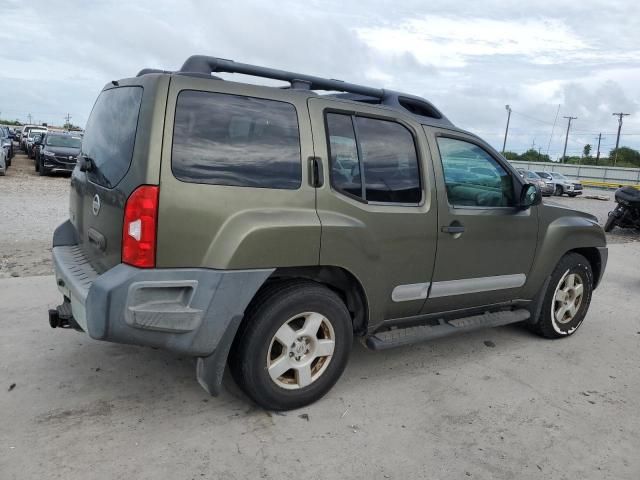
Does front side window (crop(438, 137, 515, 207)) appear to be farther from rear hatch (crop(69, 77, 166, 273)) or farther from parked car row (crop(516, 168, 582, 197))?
parked car row (crop(516, 168, 582, 197))

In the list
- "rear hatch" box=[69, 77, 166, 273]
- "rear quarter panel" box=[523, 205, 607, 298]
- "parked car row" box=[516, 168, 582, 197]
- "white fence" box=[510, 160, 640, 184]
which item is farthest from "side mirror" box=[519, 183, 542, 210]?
"white fence" box=[510, 160, 640, 184]

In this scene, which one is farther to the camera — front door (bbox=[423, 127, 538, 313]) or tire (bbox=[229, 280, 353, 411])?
front door (bbox=[423, 127, 538, 313])

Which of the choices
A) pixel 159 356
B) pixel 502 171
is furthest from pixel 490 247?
pixel 159 356

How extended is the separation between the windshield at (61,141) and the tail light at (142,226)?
18706 mm

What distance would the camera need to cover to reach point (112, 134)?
3201 mm

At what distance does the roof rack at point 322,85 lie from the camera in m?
3.14

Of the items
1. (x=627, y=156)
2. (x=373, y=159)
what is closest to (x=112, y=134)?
(x=373, y=159)

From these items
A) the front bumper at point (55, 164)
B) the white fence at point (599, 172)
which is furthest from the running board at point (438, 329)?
the white fence at point (599, 172)

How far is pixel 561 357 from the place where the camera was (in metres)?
4.54

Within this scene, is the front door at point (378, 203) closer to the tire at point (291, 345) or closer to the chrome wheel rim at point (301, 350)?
the tire at point (291, 345)

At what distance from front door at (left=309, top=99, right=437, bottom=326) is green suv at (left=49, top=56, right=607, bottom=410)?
0.04 ft

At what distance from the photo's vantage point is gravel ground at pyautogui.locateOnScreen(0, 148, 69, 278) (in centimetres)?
646

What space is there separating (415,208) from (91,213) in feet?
6.71

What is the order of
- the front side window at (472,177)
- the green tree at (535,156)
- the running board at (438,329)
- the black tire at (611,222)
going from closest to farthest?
the running board at (438,329), the front side window at (472,177), the black tire at (611,222), the green tree at (535,156)
